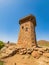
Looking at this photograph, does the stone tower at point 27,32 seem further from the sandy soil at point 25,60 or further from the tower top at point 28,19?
the sandy soil at point 25,60

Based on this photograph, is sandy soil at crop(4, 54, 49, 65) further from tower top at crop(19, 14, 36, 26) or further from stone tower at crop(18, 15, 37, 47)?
tower top at crop(19, 14, 36, 26)

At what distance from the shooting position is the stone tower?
2009 cm

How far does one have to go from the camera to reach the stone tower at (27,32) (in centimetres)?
2009

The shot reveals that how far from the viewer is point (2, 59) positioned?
1677 cm

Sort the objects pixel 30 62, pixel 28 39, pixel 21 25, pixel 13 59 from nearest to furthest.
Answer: pixel 30 62 → pixel 13 59 → pixel 28 39 → pixel 21 25

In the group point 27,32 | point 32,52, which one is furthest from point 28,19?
point 32,52

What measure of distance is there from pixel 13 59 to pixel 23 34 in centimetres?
606

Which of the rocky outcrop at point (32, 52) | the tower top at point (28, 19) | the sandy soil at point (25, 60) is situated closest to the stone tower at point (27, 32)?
the tower top at point (28, 19)

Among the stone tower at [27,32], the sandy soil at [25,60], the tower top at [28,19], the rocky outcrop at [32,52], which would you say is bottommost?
the sandy soil at [25,60]

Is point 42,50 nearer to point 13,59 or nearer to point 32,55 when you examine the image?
point 32,55

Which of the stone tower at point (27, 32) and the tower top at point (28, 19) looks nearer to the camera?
the stone tower at point (27, 32)

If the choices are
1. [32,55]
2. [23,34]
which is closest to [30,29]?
[23,34]

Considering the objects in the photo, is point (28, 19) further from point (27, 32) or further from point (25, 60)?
point (25, 60)

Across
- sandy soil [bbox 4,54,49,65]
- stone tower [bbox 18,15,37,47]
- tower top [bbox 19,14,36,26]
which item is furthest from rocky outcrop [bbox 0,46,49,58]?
tower top [bbox 19,14,36,26]
